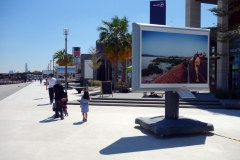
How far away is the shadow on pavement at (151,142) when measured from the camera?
6.73 metres

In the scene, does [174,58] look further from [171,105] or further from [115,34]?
[115,34]

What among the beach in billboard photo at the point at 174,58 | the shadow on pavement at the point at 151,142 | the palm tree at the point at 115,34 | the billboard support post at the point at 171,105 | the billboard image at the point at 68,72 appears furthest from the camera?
the billboard image at the point at 68,72

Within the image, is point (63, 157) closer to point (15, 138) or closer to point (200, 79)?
point (15, 138)

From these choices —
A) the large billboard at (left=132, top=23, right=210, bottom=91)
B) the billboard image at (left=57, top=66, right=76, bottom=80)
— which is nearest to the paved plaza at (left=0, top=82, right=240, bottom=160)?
the large billboard at (left=132, top=23, right=210, bottom=91)

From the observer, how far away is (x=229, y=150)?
6789 millimetres

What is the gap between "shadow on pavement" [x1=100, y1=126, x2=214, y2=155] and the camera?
673cm

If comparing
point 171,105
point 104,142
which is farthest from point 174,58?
point 104,142

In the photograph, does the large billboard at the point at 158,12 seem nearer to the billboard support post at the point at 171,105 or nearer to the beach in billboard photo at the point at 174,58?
the beach in billboard photo at the point at 174,58

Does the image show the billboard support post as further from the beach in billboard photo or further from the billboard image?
the billboard image

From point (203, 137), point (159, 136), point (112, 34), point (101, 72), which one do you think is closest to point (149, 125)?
point (159, 136)

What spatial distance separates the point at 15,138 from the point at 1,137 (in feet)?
1.60

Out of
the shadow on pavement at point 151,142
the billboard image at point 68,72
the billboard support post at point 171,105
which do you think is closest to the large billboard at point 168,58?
the billboard support post at point 171,105

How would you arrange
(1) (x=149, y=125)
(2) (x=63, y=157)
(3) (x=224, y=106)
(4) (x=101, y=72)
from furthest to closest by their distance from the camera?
(4) (x=101, y=72) → (3) (x=224, y=106) → (1) (x=149, y=125) → (2) (x=63, y=157)

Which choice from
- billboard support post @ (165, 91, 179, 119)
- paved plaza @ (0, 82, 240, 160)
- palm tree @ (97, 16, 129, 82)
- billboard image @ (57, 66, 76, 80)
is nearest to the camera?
paved plaza @ (0, 82, 240, 160)
